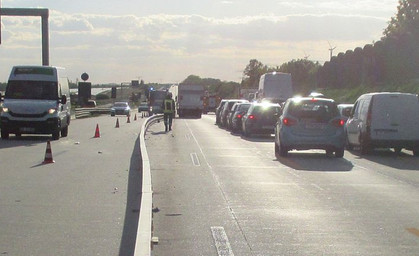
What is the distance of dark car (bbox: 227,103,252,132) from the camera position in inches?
1519

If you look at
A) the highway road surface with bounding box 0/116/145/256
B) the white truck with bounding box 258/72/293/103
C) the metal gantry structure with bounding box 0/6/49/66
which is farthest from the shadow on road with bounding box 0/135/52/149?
the white truck with bounding box 258/72/293/103

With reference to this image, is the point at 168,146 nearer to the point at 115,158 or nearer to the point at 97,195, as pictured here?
the point at 115,158

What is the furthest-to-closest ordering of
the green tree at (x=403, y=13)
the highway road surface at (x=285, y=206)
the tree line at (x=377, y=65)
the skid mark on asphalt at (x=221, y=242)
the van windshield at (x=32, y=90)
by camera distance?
the green tree at (x=403, y=13), the tree line at (x=377, y=65), the van windshield at (x=32, y=90), the highway road surface at (x=285, y=206), the skid mark on asphalt at (x=221, y=242)

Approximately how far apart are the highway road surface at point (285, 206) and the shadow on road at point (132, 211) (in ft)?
1.01

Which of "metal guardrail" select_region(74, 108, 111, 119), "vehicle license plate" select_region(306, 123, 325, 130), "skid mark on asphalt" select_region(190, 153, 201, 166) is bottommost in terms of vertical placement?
"metal guardrail" select_region(74, 108, 111, 119)

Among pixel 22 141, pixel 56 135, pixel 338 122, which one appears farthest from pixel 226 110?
pixel 338 122

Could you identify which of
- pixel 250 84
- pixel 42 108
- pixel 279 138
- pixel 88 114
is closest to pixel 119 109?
pixel 88 114

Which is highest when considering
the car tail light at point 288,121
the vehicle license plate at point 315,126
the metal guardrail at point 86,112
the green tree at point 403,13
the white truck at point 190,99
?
the green tree at point 403,13

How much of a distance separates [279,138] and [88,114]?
2289 inches

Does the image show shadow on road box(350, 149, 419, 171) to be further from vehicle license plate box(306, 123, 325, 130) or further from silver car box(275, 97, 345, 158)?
vehicle license plate box(306, 123, 325, 130)

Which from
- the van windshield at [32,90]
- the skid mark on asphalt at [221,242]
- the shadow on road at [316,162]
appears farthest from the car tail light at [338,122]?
the skid mark on asphalt at [221,242]

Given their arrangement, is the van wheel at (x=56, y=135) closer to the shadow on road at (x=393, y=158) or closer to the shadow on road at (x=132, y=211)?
the shadow on road at (x=132, y=211)

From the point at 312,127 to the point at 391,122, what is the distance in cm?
244

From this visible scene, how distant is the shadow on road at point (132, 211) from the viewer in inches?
344
